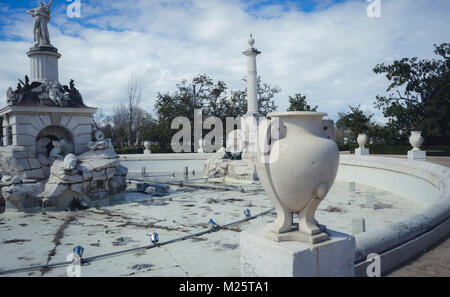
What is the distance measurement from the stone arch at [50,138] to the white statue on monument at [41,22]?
3244mm

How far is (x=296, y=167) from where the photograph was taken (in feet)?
10.1

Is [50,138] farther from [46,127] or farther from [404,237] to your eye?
[404,237]

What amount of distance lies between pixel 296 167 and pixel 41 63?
11033 mm

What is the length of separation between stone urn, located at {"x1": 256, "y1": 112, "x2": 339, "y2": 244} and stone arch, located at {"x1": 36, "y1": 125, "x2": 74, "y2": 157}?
9.03 meters

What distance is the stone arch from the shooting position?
10.1 m

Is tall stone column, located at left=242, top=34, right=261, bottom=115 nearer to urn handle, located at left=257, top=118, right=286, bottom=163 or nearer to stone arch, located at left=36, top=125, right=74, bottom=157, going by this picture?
stone arch, located at left=36, top=125, right=74, bottom=157

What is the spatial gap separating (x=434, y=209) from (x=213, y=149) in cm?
2081

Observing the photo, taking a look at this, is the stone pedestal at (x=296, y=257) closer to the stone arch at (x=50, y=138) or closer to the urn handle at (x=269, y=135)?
the urn handle at (x=269, y=135)

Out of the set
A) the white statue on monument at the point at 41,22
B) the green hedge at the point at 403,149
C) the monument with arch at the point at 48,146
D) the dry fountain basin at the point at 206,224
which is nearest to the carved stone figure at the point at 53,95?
the monument with arch at the point at 48,146

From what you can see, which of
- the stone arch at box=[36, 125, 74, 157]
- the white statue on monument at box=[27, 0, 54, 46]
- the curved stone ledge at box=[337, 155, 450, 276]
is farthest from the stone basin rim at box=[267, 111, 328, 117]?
the white statue on monument at box=[27, 0, 54, 46]

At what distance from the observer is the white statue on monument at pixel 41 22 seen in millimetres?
10797

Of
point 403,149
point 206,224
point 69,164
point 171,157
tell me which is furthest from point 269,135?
point 403,149
